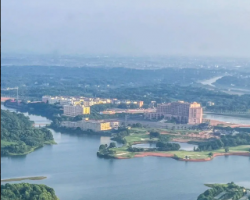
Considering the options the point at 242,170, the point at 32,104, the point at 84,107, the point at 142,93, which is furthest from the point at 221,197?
the point at 142,93

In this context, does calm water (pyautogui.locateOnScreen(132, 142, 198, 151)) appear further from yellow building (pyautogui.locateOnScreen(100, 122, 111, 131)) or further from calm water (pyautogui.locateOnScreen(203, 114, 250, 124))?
calm water (pyautogui.locateOnScreen(203, 114, 250, 124))

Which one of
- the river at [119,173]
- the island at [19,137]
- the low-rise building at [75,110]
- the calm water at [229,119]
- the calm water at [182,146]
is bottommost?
the river at [119,173]

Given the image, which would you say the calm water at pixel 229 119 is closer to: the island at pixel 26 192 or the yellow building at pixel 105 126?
the yellow building at pixel 105 126

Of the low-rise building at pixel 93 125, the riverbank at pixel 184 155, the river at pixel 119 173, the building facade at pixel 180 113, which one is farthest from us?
the building facade at pixel 180 113

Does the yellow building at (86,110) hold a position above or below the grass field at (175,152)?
above

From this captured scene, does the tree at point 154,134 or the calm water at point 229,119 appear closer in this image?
the tree at point 154,134

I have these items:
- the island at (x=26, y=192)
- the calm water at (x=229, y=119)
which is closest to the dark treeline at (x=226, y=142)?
the calm water at (x=229, y=119)

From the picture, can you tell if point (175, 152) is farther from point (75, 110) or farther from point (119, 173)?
point (75, 110)

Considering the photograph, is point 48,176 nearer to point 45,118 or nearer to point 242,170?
point 242,170
